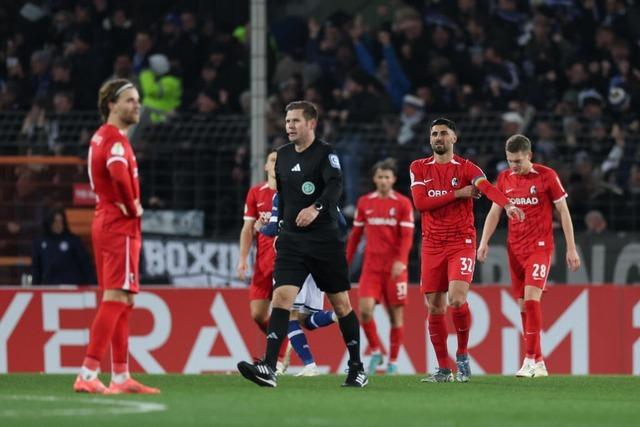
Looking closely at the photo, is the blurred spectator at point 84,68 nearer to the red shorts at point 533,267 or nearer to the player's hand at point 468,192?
the red shorts at point 533,267

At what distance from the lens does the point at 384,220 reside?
50.8 ft

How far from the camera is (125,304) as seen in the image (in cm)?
947

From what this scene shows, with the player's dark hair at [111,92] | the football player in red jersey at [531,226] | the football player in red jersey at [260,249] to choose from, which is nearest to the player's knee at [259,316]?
the football player in red jersey at [260,249]

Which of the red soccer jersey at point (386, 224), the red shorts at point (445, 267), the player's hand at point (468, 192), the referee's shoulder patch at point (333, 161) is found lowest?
the red shorts at point (445, 267)

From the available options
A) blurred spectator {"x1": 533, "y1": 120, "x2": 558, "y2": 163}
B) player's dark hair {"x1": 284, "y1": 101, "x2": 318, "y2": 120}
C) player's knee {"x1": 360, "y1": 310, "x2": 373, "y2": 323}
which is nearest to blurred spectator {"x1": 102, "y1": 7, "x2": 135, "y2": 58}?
blurred spectator {"x1": 533, "y1": 120, "x2": 558, "y2": 163}

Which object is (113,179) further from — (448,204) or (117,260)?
(448,204)

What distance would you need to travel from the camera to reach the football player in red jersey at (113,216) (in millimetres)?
9297

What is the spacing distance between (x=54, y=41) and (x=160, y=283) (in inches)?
254

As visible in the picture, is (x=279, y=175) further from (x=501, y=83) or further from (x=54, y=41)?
(x=54, y=41)

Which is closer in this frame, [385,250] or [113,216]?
[113,216]

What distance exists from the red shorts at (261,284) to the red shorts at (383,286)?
2020 mm

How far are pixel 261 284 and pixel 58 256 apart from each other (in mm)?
3577

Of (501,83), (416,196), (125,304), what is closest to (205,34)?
(501,83)

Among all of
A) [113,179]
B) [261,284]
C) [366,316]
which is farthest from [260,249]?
[113,179]
